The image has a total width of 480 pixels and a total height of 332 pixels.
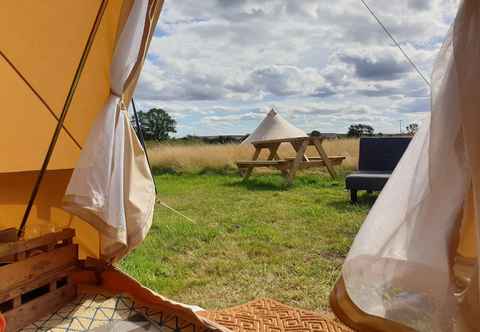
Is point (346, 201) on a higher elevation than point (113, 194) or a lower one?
lower

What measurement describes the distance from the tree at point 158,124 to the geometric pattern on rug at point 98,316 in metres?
6.26

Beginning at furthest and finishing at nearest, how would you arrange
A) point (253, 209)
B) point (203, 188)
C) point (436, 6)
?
point (203, 188)
point (253, 209)
point (436, 6)

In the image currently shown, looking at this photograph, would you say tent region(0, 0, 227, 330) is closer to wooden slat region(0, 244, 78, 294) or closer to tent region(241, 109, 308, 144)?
wooden slat region(0, 244, 78, 294)

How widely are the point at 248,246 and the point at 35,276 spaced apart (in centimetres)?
170

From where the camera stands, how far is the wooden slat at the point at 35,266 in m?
1.84

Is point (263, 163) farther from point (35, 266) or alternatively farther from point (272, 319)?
point (35, 266)

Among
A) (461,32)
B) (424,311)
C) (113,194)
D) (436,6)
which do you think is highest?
(436,6)

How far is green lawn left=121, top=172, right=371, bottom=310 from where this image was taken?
102 inches

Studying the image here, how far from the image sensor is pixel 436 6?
1863mm

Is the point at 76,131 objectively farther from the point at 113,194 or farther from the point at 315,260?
the point at 315,260

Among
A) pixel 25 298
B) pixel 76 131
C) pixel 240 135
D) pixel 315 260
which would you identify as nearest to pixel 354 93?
pixel 240 135

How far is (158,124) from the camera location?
8.82m

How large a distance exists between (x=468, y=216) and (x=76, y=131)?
2123 millimetres

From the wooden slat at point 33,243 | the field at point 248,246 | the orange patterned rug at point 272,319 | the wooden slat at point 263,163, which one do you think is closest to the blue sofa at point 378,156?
the field at point 248,246
